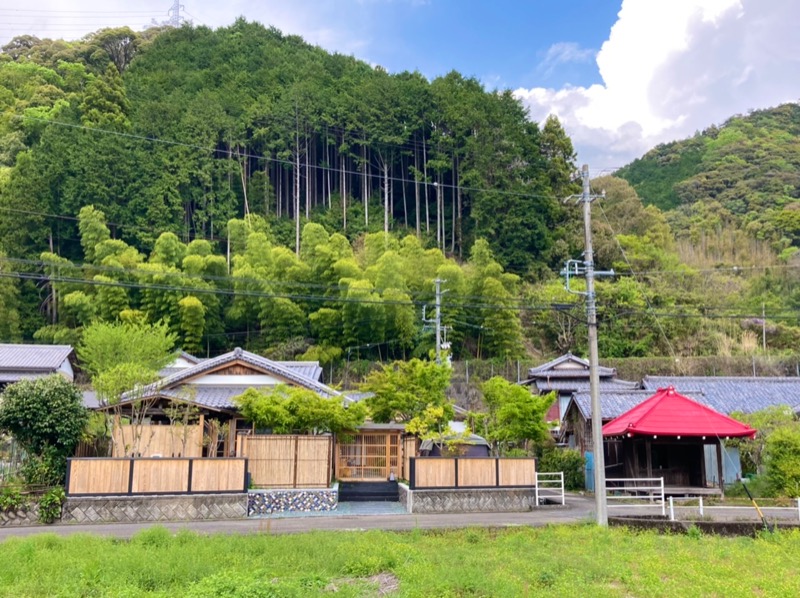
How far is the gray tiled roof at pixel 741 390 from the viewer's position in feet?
79.2

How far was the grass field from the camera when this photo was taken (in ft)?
26.7

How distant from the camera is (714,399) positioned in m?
24.6

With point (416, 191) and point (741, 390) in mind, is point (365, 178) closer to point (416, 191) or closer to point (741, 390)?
point (416, 191)

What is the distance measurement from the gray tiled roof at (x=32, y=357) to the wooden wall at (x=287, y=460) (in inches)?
626

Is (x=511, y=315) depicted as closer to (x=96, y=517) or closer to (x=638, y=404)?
(x=638, y=404)

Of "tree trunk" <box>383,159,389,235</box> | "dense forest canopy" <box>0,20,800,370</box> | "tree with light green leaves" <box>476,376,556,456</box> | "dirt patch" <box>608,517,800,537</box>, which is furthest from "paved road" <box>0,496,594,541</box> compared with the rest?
"tree trunk" <box>383,159,389,235</box>

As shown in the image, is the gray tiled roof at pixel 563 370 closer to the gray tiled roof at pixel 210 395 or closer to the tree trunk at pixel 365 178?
the gray tiled roof at pixel 210 395

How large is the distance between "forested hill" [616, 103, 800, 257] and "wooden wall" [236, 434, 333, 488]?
39113mm

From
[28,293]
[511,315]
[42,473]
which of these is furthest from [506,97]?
[42,473]

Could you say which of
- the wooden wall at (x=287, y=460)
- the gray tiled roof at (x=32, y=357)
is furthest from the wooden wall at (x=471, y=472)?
the gray tiled roof at (x=32, y=357)

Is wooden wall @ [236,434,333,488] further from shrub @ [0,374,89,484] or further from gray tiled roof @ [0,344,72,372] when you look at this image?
gray tiled roof @ [0,344,72,372]

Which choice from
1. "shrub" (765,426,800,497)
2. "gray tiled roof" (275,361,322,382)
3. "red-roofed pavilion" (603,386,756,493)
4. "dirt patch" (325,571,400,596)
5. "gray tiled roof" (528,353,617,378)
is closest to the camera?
"dirt patch" (325,571,400,596)

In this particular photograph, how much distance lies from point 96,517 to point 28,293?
28.3 metres

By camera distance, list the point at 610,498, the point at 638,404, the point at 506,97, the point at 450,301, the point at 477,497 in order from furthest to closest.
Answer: the point at 506,97, the point at 450,301, the point at 638,404, the point at 610,498, the point at 477,497
